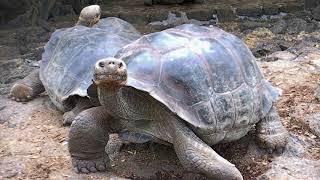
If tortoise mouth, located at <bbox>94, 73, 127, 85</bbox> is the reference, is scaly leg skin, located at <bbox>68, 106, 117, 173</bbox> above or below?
below

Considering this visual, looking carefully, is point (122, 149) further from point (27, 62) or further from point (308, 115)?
point (27, 62)

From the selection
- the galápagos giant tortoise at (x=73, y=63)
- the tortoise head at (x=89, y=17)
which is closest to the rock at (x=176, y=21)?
the tortoise head at (x=89, y=17)

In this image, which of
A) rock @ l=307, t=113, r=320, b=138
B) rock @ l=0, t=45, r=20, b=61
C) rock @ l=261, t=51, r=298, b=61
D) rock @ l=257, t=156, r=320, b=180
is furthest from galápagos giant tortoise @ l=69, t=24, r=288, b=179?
rock @ l=0, t=45, r=20, b=61

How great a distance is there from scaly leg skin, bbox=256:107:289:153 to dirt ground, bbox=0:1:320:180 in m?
0.06

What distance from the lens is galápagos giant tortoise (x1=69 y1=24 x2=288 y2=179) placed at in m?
3.04

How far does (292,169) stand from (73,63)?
5.81 ft

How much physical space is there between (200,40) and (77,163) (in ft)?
3.42

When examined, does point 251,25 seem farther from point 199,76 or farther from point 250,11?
point 199,76

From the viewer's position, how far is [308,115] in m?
4.10

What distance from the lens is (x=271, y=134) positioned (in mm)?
3578

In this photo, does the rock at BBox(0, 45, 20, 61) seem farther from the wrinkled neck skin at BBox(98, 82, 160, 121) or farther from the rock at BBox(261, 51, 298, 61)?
the wrinkled neck skin at BBox(98, 82, 160, 121)

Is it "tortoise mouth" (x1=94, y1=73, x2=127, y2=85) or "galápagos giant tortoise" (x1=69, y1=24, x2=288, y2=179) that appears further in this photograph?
"galápagos giant tortoise" (x1=69, y1=24, x2=288, y2=179)

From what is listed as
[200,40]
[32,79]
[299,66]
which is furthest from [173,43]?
[299,66]

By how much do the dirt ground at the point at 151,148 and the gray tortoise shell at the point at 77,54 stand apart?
0.81ft
